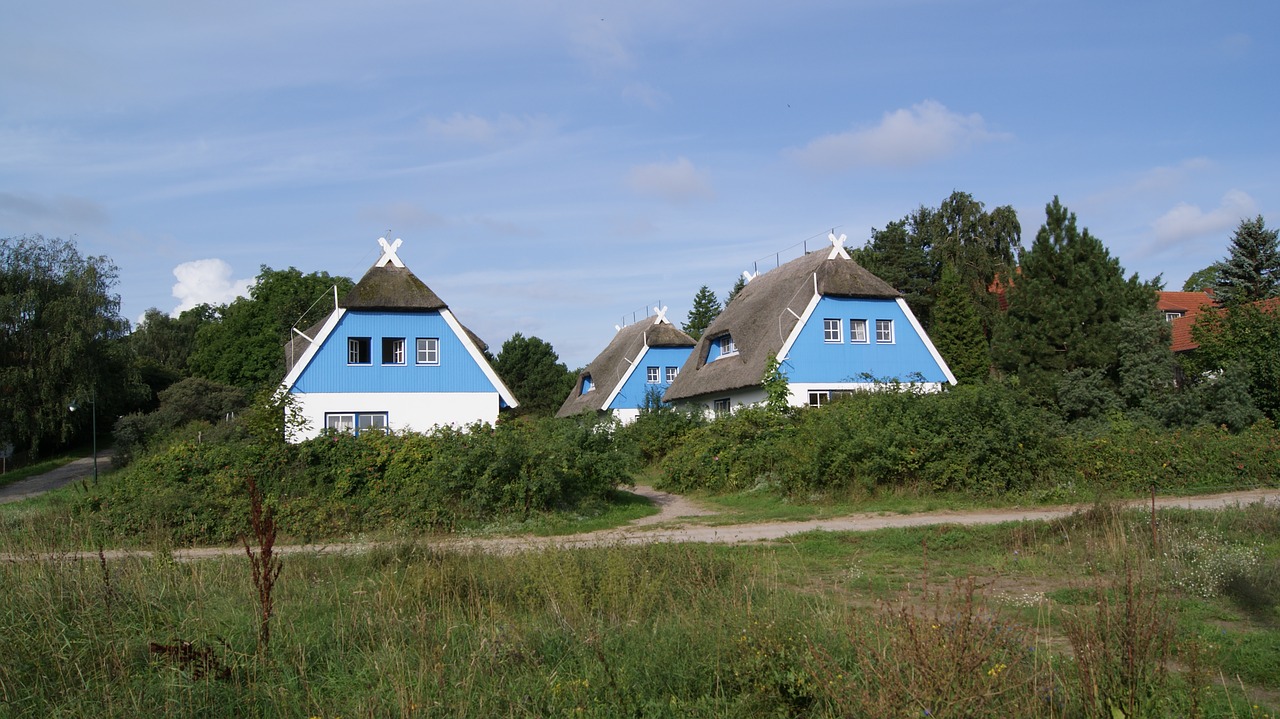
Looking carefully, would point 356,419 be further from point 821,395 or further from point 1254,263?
point 1254,263

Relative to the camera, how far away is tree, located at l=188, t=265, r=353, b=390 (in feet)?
174

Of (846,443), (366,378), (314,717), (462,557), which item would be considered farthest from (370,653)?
(366,378)

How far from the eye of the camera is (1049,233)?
2925 cm

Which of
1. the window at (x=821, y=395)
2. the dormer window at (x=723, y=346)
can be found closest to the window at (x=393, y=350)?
the dormer window at (x=723, y=346)

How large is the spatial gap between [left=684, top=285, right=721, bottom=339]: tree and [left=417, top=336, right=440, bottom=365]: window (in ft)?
132

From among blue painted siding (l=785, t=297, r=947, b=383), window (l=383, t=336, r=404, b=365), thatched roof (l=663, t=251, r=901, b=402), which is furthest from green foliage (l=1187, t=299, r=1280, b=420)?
window (l=383, t=336, r=404, b=365)

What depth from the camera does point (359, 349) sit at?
88.4 feet

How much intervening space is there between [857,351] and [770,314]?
128 inches

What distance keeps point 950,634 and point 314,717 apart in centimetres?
331

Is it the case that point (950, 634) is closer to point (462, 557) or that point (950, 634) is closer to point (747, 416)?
point (462, 557)

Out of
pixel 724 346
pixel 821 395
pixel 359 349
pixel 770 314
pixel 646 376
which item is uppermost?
pixel 770 314

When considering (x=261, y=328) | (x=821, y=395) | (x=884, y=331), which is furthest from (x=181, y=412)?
(x=884, y=331)

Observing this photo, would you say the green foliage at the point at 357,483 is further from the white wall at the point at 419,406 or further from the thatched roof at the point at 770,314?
the thatched roof at the point at 770,314

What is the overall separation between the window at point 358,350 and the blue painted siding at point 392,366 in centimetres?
12
